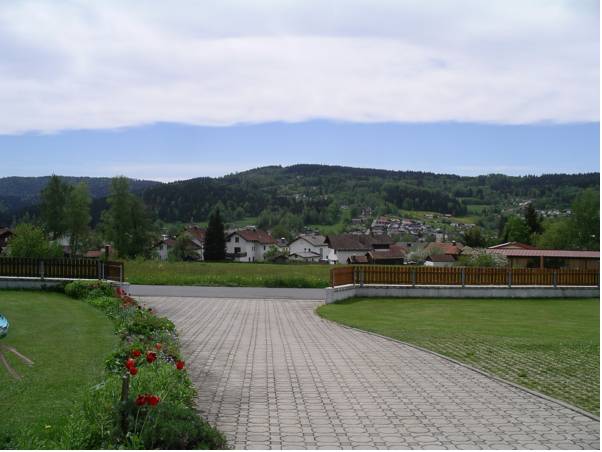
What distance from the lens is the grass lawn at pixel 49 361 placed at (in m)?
6.73

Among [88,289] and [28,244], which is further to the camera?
[28,244]

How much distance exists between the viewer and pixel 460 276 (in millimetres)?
27312

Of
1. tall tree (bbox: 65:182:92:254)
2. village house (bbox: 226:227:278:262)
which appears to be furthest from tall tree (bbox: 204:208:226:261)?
village house (bbox: 226:227:278:262)

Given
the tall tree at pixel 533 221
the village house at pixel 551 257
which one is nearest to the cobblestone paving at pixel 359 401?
the village house at pixel 551 257

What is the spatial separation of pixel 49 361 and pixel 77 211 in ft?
211

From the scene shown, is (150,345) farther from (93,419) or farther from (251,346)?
(93,419)

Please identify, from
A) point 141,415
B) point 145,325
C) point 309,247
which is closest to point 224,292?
point 145,325

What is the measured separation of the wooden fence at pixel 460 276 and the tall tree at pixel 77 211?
51.0 metres

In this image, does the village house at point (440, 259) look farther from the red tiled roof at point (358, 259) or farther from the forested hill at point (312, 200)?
the forested hill at point (312, 200)

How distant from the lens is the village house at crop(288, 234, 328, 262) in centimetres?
13062

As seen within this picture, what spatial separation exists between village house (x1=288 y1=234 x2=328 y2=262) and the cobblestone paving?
4566 inches

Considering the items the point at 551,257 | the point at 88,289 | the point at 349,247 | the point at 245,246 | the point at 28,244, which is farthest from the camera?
the point at 245,246

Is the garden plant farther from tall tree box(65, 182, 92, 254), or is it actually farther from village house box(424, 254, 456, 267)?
village house box(424, 254, 456, 267)

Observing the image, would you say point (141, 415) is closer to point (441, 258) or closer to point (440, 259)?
point (440, 259)
